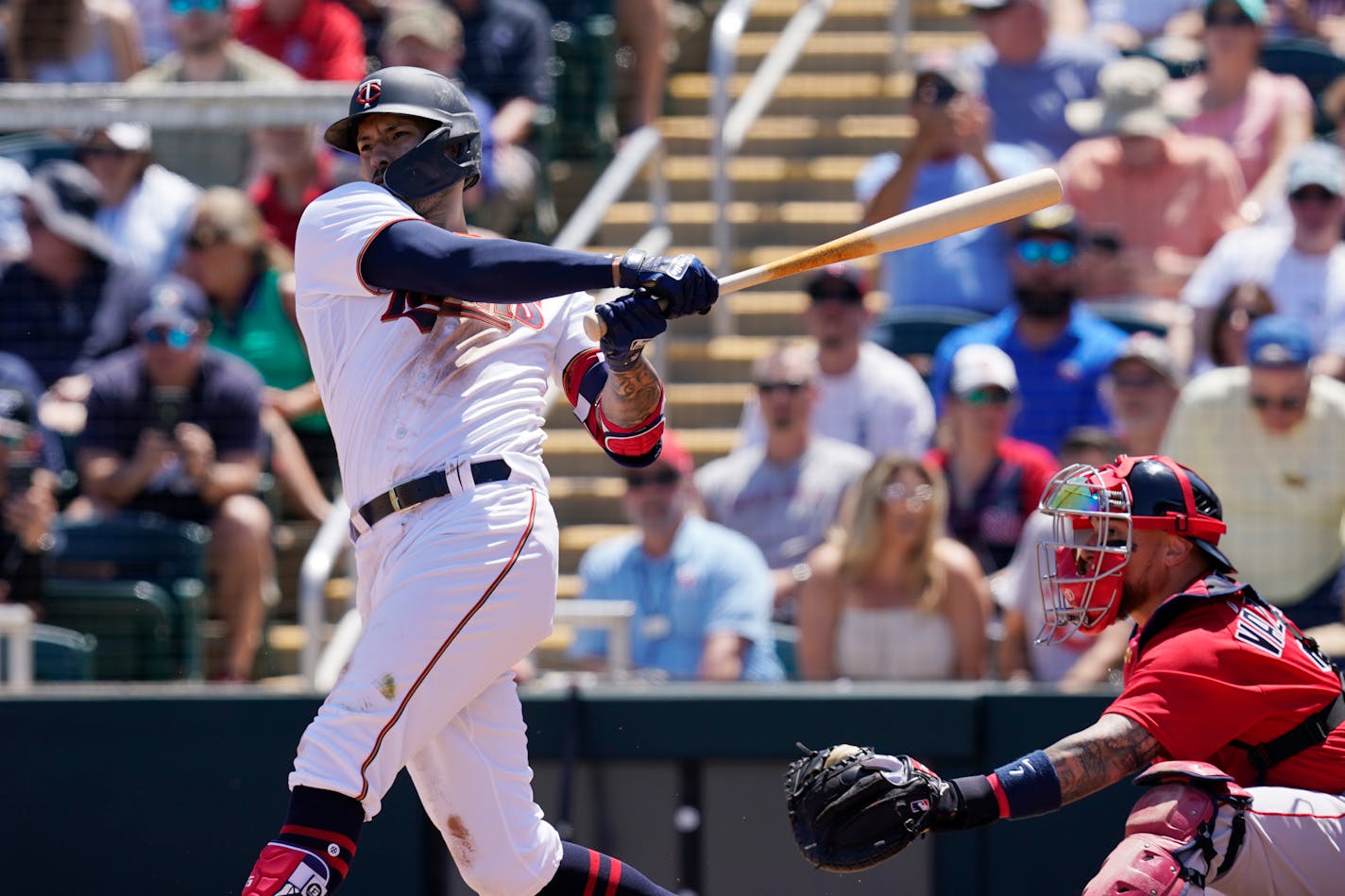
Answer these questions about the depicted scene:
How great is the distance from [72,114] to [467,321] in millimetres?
3964

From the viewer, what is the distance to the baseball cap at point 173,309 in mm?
7438

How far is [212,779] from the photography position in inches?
228

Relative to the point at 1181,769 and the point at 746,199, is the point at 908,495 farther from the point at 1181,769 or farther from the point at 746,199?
the point at 746,199

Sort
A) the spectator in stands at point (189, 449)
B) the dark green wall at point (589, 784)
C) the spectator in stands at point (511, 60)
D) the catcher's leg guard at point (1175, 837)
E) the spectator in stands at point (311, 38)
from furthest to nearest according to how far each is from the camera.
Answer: the spectator in stands at point (311, 38) → the spectator in stands at point (511, 60) → the spectator in stands at point (189, 449) → the dark green wall at point (589, 784) → the catcher's leg guard at point (1175, 837)

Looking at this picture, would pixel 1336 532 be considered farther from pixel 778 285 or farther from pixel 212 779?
pixel 212 779

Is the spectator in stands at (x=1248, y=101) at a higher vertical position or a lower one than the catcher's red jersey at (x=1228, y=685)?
higher

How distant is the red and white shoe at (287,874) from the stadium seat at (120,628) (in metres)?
3.44

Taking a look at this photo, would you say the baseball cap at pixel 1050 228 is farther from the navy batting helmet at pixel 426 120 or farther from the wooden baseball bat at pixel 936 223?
the navy batting helmet at pixel 426 120

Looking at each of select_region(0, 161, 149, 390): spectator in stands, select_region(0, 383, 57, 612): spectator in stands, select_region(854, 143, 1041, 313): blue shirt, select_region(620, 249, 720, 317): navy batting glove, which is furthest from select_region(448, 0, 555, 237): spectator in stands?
select_region(620, 249, 720, 317): navy batting glove

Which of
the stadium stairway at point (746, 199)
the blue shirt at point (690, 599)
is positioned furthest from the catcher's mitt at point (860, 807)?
the stadium stairway at point (746, 199)

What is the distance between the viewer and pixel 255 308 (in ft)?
26.5

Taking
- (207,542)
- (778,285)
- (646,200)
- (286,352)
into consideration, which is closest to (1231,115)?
(778,285)

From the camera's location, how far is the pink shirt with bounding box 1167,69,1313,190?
8523 mm

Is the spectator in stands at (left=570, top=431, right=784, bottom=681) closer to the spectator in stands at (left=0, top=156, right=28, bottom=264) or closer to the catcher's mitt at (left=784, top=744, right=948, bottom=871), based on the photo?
the catcher's mitt at (left=784, top=744, right=948, bottom=871)
